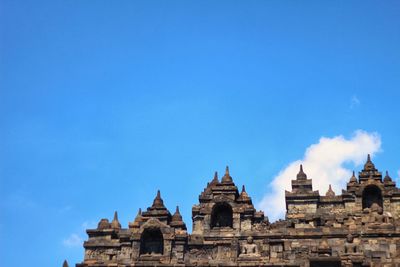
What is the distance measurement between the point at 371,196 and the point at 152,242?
17.7 m

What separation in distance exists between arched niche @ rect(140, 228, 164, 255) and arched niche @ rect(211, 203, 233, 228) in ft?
17.4

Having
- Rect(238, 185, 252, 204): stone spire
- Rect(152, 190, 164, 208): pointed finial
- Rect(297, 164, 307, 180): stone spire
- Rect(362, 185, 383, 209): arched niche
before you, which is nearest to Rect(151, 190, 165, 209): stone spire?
Rect(152, 190, 164, 208): pointed finial

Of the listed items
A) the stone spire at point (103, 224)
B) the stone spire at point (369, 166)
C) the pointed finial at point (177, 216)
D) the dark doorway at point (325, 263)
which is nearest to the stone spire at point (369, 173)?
the stone spire at point (369, 166)

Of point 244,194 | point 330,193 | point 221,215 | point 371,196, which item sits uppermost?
point 330,193

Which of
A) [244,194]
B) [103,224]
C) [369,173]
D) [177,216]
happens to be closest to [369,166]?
[369,173]

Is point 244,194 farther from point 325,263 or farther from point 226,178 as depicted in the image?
point 325,263

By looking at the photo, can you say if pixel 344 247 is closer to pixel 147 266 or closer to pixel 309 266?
pixel 309 266

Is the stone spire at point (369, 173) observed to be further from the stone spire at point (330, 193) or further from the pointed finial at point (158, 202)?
the pointed finial at point (158, 202)

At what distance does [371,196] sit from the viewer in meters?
63.4

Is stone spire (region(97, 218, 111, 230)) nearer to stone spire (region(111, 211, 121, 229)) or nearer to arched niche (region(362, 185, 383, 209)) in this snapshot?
stone spire (region(111, 211, 121, 229))

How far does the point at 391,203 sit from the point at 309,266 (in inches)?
684

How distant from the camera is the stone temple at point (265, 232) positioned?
5097 cm

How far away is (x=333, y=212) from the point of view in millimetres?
63156

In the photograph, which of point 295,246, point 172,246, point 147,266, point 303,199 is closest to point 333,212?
point 303,199
